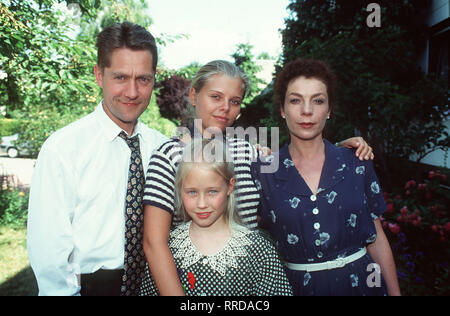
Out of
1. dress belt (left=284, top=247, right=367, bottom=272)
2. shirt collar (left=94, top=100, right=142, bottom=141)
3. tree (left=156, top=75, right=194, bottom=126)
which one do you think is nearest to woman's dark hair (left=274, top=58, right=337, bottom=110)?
dress belt (left=284, top=247, right=367, bottom=272)

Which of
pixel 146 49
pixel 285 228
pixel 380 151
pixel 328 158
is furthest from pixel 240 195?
pixel 380 151

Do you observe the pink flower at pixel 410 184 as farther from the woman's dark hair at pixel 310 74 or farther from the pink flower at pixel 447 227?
the woman's dark hair at pixel 310 74

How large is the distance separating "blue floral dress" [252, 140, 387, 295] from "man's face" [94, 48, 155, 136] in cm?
93

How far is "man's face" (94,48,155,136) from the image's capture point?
2.01 m

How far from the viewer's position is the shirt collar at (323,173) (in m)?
2.09

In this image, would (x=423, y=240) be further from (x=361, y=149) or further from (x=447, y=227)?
(x=361, y=149)

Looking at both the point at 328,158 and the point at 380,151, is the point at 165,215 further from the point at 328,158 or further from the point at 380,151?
the point at 380,151

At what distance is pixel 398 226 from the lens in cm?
445

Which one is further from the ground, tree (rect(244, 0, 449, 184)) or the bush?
tree (rect(244, 0, 449, 184))

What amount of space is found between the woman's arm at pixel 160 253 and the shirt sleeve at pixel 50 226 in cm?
44

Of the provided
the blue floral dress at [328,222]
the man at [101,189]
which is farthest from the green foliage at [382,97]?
the man at [101,189]

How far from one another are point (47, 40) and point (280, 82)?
8.03 feet

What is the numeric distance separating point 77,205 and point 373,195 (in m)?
1.76

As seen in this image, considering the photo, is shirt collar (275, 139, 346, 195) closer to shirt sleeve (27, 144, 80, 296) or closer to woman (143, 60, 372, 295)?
woman (143, 60, 372, 295)
